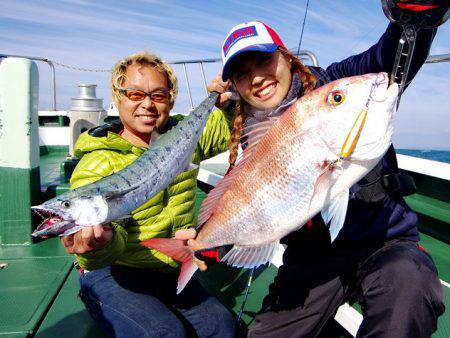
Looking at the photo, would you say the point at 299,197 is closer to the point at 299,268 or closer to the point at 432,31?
the point at 299,268

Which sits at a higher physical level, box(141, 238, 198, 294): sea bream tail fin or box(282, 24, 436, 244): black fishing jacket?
box(282, 24, 436, 244): black fishing jacket

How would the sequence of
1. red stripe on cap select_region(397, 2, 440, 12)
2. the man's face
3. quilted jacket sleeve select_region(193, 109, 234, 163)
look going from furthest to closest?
quilted jacket sleeve select_region(193, 109, 234, 163) < the man's face < red stripe on cap select_region(397, 2, 440, 12)

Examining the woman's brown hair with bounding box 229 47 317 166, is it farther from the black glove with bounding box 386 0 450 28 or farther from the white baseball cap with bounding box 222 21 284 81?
the black glove with bounding box 386 0 450 28

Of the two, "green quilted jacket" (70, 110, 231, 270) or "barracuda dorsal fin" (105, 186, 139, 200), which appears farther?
"green quilted jacket" (70, 110, 231, 270)

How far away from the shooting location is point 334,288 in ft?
8.27

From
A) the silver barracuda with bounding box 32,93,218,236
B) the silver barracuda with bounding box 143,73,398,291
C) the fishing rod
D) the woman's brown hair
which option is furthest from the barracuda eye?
the silver barracuda with bounding box 32,93,218,236

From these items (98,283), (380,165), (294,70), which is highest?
(294,70)

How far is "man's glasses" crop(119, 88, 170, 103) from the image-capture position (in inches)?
107

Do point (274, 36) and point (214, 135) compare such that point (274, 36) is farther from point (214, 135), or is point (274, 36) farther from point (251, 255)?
point (251, 255)

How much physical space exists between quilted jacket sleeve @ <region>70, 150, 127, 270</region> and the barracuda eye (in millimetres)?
1504

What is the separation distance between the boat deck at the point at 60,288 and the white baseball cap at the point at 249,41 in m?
1.91

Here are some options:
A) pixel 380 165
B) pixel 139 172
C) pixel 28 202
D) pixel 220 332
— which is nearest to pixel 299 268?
pixel 220 332

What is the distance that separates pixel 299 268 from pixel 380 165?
0.96 meters

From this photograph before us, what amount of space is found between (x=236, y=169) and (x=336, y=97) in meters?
0.66
